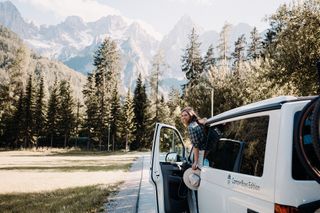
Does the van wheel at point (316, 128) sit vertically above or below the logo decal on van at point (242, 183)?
above

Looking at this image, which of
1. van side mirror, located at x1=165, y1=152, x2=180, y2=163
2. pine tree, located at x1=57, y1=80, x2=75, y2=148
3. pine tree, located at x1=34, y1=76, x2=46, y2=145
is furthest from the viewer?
pine tree, located at x1=57, y1=80, x2=75, y2=148

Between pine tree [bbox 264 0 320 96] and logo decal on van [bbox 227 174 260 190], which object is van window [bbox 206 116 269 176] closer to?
logo decal on van [bbox 227 174 260 190]

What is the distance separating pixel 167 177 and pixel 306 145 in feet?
11.1

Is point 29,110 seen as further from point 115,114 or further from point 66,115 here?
point 115,114

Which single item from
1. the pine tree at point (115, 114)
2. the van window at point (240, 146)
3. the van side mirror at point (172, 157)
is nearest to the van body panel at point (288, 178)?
the van window at point (240, 146)

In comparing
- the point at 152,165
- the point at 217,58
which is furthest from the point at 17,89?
the point at 152,165

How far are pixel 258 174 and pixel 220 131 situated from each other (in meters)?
1.43

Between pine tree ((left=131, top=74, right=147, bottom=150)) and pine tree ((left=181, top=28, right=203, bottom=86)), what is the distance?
→ 7.99m

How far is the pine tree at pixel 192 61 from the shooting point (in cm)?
6750

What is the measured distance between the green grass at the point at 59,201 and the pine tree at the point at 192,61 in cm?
5271

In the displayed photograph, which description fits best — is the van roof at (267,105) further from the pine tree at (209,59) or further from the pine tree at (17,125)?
the pine tree at (17,125)

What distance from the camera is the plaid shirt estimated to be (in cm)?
572

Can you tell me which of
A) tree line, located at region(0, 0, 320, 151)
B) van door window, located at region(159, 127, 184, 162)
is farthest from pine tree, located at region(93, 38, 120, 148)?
van door window, located at region(159, 127, 184, 162)

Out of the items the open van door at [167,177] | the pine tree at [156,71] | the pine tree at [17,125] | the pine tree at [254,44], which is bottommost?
the open van door at [167,177]
